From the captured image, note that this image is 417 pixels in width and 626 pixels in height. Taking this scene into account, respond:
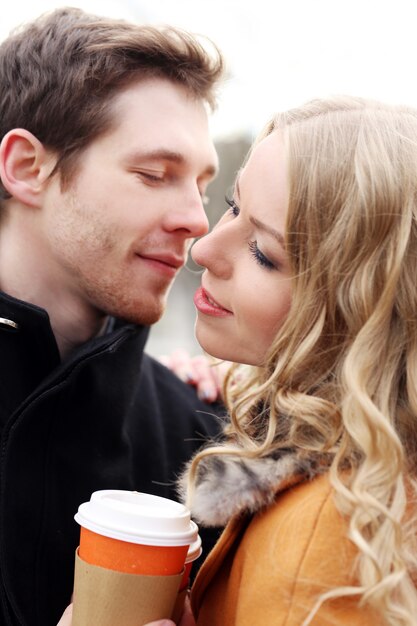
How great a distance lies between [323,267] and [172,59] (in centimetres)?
165

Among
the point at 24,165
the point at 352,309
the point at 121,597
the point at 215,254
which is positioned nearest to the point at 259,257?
the point at 215,254

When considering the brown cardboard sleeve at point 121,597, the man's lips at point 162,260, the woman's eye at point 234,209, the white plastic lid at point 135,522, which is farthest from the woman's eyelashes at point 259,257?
the man's lips at point 162,260

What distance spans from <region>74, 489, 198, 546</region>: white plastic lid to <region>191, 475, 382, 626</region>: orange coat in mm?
178

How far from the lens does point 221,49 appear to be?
3496mm

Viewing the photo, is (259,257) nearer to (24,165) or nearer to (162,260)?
(162,260)

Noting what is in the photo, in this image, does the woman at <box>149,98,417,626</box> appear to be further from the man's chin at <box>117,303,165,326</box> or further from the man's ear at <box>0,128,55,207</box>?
the man's ear at <box>0,128,55,207</box>

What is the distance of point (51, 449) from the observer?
2562 mm

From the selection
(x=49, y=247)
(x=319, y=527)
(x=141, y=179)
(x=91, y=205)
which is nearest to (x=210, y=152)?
(x=141, y=179)

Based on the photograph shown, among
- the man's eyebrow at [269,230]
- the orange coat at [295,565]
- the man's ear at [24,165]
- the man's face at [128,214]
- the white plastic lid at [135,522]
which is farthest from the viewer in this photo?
the man's ear at [24,165]

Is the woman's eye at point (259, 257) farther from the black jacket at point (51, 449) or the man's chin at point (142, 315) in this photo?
the man's chin at point (142, 315)

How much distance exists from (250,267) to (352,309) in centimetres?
34

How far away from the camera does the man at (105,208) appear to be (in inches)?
110

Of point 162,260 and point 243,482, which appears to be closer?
point 243,482

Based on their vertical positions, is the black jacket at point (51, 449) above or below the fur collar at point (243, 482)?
below
